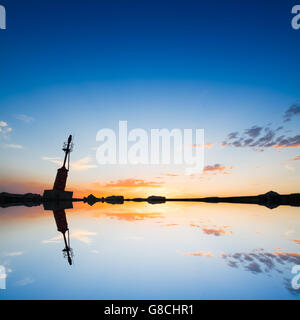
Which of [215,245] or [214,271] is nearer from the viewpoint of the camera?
[214,271]

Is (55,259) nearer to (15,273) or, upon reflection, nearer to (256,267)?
(15,273)

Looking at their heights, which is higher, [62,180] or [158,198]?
[62,180]

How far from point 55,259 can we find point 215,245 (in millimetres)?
6470
